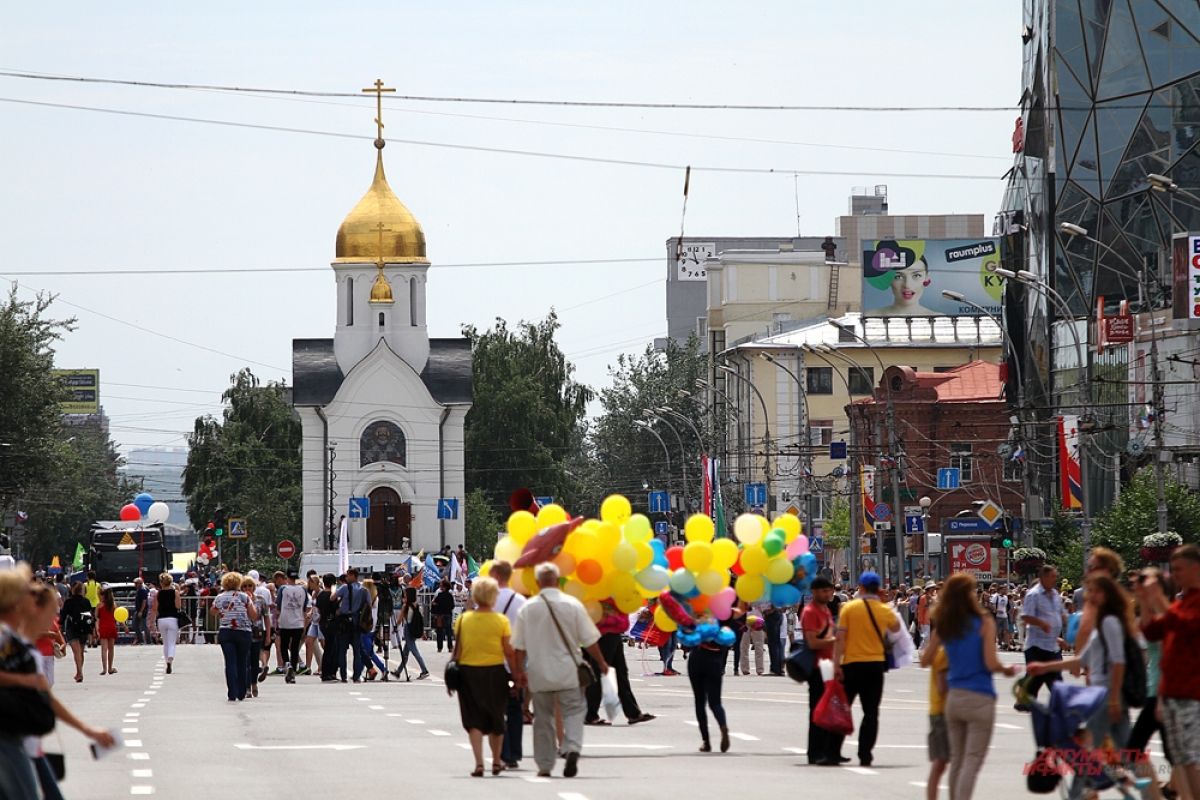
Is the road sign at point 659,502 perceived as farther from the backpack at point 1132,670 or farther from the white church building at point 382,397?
the backpack at point 1132,670

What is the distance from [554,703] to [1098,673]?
4.96 meters

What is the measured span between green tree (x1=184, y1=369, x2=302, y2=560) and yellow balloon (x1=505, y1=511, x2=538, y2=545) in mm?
94558

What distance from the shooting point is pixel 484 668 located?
655 inches

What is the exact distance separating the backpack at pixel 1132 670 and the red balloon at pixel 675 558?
685cm

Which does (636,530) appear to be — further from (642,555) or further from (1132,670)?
(1132,670)

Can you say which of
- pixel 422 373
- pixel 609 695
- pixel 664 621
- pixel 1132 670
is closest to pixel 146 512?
pixel 422 373

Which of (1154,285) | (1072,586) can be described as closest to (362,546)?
(1154,285)

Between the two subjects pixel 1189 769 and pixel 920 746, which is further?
pixel 920 746

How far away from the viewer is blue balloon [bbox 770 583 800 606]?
1939cm

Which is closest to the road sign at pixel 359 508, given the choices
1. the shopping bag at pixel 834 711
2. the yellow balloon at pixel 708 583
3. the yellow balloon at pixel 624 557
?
the yellow balloon at pixel 708 583

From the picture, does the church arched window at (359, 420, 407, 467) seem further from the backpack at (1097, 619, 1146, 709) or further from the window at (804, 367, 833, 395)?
the backpack at (1097, 619, 1146, 709)

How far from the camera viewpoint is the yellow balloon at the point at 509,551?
18609 mm

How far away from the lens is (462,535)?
338 ft

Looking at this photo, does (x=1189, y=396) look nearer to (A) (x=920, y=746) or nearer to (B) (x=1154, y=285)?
(B) (x=1154, y=285)
